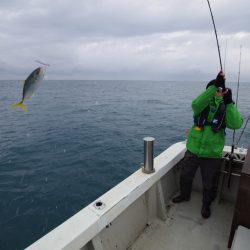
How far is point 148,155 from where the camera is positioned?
2.49 m

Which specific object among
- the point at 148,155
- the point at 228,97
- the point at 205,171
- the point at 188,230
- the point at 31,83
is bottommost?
the point at 188,230

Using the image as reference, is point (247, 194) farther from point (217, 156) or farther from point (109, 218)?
point (109, 218)

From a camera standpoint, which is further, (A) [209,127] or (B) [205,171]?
(B) [205,171]

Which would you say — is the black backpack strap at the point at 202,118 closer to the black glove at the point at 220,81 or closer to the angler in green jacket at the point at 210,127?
the angler in green jacket at the point at 210,127

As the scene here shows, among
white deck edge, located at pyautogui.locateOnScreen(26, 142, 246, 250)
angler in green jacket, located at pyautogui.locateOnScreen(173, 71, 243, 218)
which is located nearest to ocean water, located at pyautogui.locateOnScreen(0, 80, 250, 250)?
white deck edge, located at pyautogui.locateOnScreen(26, 142, 246, 250)

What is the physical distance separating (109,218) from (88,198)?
3.68 meters

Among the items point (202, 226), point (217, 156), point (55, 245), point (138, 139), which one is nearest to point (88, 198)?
point (202, 226)

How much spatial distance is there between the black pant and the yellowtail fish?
2189 mm

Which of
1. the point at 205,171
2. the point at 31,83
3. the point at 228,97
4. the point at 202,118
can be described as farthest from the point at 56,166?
the point at 228,97

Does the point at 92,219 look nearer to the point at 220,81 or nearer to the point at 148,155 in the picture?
the point at 148,155

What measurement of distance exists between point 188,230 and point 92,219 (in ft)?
5.34

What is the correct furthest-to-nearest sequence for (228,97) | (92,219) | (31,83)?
(228,97)
(31,83)
(92,219)

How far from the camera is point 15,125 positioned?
13469mm

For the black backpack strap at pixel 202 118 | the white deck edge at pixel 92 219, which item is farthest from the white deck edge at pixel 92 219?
the black backpack strap at pixel 202 118
